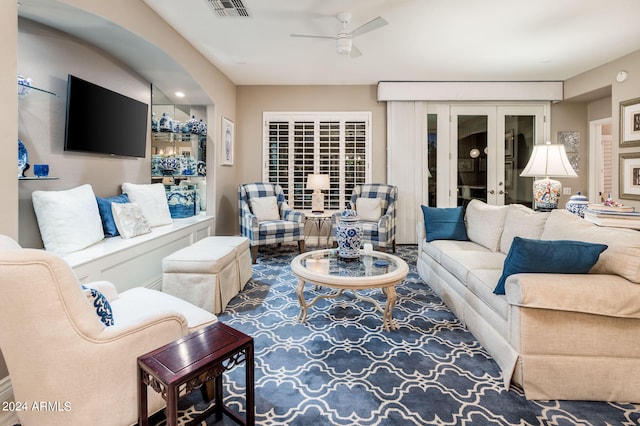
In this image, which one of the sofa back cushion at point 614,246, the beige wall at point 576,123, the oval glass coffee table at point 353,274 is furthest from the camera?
the beige wall at point 576,123

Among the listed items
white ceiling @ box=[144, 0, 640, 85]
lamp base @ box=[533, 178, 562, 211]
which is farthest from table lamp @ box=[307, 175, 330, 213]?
lamp base @ box=[533, 178, 562, 211]

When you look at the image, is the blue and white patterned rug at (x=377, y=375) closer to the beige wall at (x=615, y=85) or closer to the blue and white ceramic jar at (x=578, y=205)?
the blue and white ceramic jar at (x=578, y=205)

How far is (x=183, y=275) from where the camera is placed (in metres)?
2.66

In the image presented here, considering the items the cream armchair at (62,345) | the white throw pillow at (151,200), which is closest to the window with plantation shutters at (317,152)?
the white throw pillow at (151,200)

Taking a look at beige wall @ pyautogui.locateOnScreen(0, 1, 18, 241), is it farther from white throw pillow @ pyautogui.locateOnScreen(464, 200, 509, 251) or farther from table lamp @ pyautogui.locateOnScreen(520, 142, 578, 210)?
table lamp @ pyautogui.locateOnScreen(520, 142, 578, 210)

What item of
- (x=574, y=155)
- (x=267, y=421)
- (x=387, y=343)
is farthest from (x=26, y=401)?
(x=574, y=155)

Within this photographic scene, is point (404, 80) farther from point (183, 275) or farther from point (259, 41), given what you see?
point (183, 275)

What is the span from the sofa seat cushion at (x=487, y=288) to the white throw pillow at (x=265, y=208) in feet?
10.3

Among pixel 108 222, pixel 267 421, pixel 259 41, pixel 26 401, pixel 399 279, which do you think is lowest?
pixel 267 421

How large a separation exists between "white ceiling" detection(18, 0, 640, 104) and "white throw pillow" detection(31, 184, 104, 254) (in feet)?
4.36

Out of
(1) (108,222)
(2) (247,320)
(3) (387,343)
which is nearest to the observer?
(3) (387,343)

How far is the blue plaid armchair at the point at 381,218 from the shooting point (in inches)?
177

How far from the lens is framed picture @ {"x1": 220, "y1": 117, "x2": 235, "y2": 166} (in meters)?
4.90

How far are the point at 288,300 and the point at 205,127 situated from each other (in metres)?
2.89
